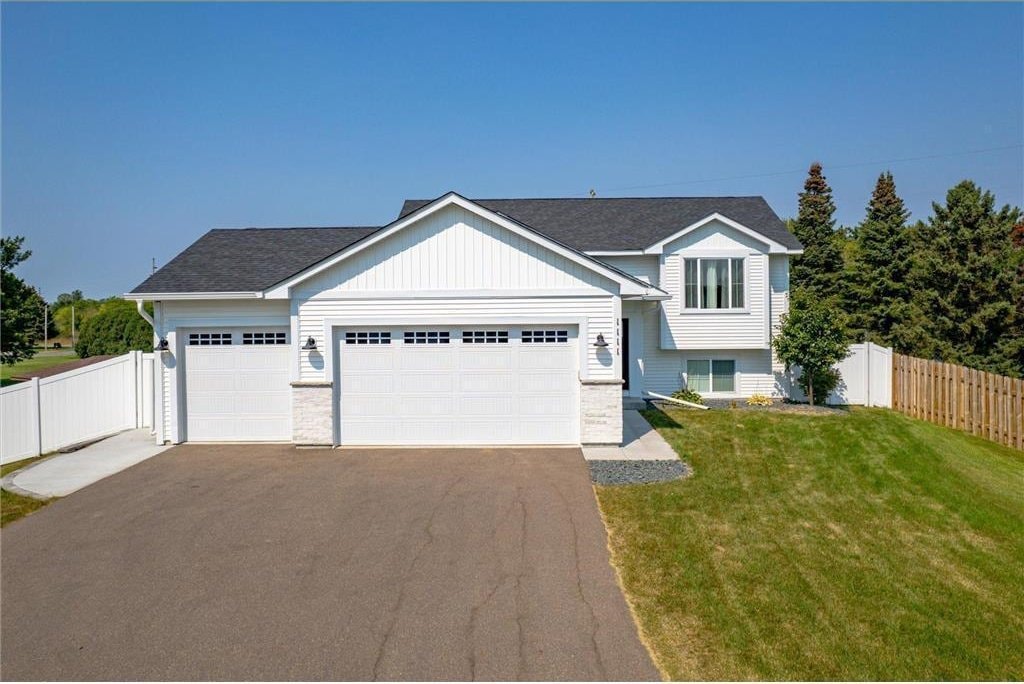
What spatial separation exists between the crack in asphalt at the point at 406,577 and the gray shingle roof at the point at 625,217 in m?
10.7

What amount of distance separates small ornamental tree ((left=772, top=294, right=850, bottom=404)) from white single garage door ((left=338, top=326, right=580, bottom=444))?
7816 millimetres

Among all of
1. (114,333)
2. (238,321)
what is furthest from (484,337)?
(114,333)

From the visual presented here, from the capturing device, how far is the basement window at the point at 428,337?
12267 millimetres

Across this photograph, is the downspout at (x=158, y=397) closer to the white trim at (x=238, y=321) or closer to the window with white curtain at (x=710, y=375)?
the white trim at (x=238, y=321)

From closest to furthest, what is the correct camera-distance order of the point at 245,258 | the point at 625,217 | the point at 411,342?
the point at 411,342
the point at 245,258
the point at 625,217

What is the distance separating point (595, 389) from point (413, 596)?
6.65m

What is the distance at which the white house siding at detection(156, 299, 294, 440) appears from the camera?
12609 mm

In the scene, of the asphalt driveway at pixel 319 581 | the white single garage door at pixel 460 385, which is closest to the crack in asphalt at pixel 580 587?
the asphalt driveway at pixel 319 581

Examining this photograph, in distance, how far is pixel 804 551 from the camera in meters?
7.07

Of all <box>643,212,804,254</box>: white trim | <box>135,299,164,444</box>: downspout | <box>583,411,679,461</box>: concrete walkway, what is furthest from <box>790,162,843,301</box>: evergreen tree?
<box>135,299,164,444</box>: downspout

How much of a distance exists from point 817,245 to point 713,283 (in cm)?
2392

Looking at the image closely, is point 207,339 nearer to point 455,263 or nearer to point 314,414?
point 314,414

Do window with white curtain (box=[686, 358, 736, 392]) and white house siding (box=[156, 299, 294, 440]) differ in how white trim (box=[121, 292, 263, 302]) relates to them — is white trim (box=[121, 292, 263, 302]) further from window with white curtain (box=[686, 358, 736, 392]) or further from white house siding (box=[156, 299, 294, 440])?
window with white curtain (box=[686, 358, 736, 392])

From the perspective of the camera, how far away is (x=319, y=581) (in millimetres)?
6332
